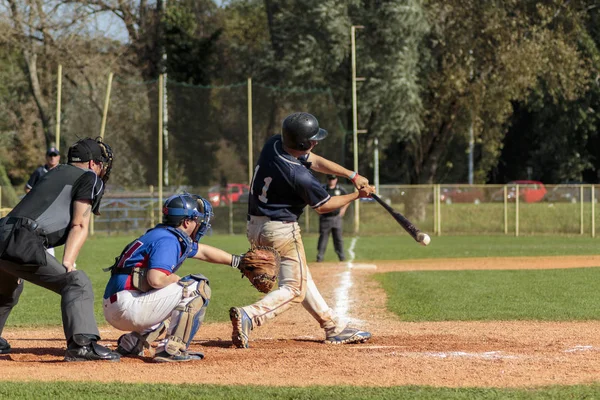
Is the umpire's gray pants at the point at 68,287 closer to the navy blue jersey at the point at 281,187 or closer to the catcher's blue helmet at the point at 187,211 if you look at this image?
the catcher's blue helmet at the point at 187,211

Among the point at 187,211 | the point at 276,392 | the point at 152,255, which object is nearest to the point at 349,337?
the point at 187,211

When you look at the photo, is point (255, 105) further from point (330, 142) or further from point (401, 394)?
point (401, 394)

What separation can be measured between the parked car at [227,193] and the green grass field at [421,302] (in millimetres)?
8862

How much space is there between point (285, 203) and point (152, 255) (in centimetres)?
148

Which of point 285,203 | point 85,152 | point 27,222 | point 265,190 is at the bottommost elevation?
point 27,222

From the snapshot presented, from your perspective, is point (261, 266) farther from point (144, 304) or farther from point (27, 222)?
point (27, 222)

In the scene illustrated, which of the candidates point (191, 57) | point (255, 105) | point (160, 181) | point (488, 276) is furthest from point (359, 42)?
point (488, 276)

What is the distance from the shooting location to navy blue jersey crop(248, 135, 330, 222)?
7.84 m

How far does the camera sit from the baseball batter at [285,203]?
25.8 ft

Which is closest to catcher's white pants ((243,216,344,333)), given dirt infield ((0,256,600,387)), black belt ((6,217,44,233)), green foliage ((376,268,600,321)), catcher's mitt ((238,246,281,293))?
catcher's mitt ((238,246,281,293))

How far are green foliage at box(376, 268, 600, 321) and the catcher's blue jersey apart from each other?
425cm

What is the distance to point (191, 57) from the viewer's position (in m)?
45.9

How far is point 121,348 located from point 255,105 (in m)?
25.6

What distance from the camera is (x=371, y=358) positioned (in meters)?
7.18
